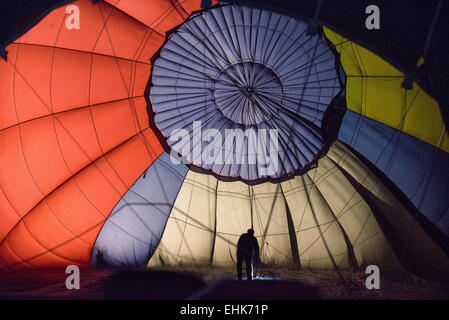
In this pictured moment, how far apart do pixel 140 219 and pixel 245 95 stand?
242 centimetres

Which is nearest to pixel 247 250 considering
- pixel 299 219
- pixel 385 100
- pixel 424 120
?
pixel 299 219

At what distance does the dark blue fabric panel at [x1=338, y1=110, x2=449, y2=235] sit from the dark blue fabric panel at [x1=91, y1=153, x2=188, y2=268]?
103 inches

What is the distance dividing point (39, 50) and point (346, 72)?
4.06m

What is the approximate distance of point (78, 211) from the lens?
15.2 feet

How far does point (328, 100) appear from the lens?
447 cm

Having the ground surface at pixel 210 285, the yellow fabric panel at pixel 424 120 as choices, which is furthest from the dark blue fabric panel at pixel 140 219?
the yellow fabric panel at pixel 424 120

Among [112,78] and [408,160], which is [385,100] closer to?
[408,160]

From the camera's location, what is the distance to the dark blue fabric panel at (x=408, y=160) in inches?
168

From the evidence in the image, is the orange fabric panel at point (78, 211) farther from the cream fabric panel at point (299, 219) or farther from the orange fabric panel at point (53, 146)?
the cream fabric panel at point (299, 219)

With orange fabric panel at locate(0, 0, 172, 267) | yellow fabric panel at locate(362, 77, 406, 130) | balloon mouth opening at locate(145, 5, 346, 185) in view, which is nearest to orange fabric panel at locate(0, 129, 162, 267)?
orange fabric panel at locate(0, 0, 172, 267)

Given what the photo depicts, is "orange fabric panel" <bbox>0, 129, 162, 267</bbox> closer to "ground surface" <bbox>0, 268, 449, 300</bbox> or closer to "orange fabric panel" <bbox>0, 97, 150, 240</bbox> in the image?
"orange fabric panel" <bbox>0, 97, 150, 240</bbox>

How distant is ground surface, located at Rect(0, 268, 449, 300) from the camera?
11.9 feet

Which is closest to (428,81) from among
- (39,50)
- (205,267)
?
(205,267)

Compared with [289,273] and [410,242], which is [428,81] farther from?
[289,273]
